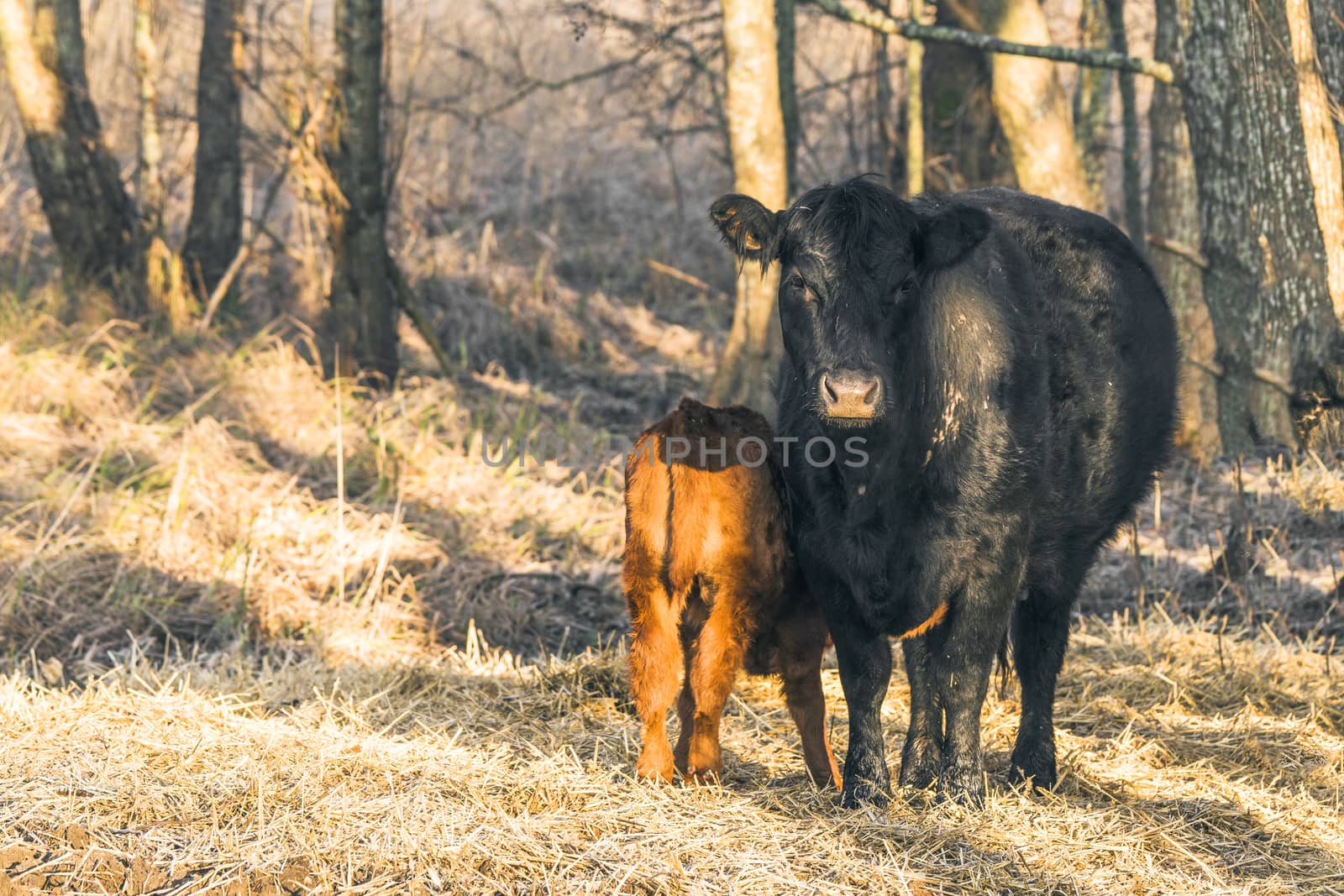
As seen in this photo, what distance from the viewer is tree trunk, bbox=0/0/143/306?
9.41 metres

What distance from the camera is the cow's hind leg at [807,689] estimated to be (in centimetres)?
414

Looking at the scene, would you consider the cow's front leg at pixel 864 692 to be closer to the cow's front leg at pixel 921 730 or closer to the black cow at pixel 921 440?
the black cow at pixel 921 440

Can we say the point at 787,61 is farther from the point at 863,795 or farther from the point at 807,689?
the point at 863,795

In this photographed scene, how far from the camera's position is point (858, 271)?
12.5 ft

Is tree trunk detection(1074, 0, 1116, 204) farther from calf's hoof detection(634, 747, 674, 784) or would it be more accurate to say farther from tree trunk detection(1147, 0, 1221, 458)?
calf's hoof detection(634, 747, 674, 784)

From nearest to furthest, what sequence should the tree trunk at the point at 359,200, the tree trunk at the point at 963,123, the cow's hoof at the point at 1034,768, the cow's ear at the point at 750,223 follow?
the cow's ear at the point at 750,223 < the cow's hoof at the point at 1034,768 < the tree trunk at the point at 359,200 < the tree trunk at the point at 963,123

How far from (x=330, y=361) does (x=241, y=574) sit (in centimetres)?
314

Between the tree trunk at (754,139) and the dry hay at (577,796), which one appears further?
the tree trunk at (754,139)

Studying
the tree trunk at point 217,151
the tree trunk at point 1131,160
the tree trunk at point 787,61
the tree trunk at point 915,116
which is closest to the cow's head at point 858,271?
the tree trunk at point 915,116

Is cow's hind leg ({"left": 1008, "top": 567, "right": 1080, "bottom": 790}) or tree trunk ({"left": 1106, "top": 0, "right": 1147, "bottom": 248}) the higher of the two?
tree trunk ({"left": 1106, "top": 0, "right": 1147, "bottom": 248})

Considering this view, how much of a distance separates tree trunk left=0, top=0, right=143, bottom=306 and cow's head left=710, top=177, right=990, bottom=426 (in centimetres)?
731

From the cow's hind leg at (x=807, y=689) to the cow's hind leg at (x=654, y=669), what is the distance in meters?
0.39

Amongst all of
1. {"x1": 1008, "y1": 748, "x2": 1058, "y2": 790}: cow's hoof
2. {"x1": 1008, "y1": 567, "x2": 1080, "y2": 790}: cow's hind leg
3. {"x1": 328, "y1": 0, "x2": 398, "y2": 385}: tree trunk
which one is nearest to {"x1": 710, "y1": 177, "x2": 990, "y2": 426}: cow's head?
{"x1": 1008, "y1": 567, "x2": 1080, "y2": 790}: cow's hind leg

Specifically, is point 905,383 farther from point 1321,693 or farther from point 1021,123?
point 1021,123
